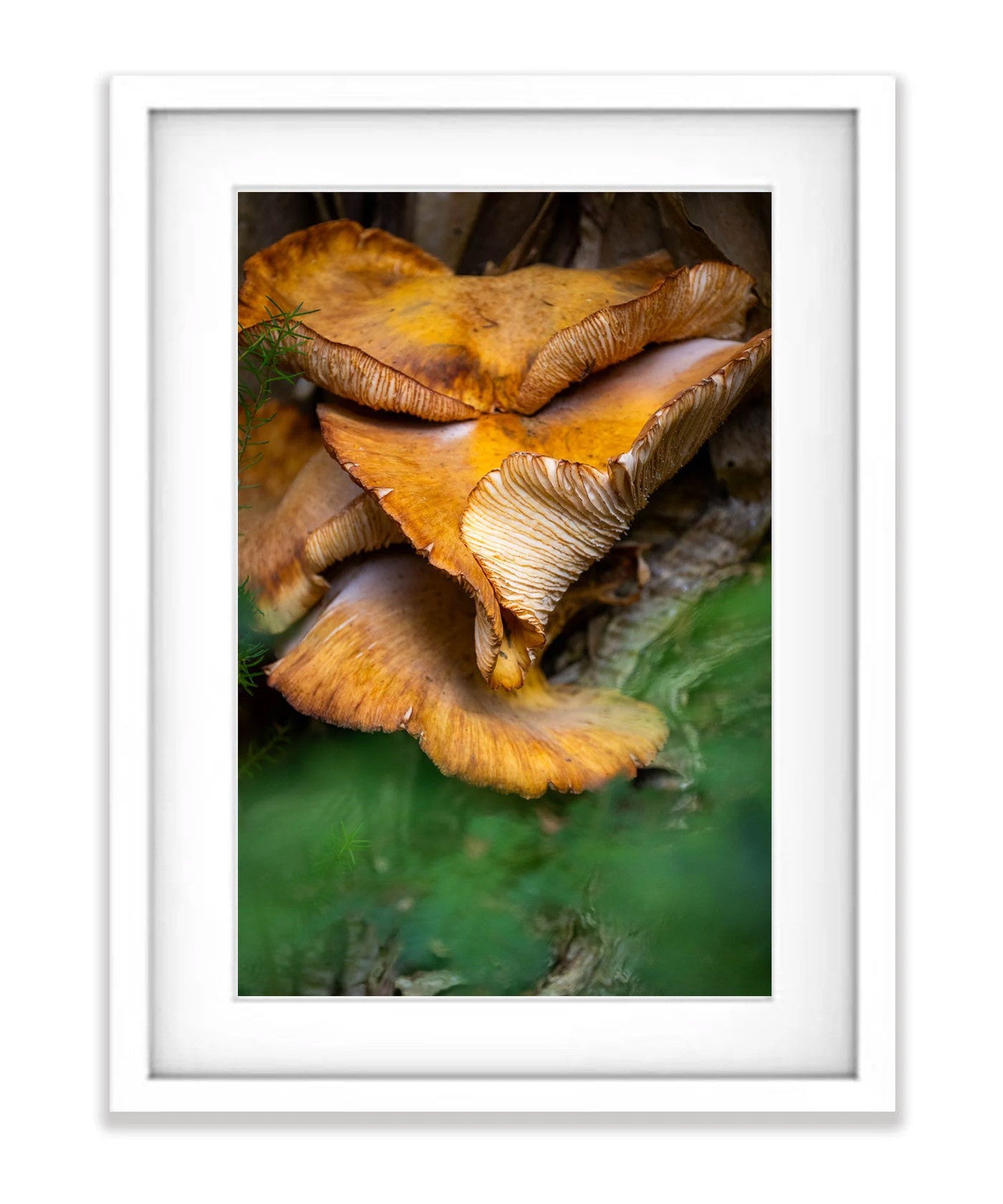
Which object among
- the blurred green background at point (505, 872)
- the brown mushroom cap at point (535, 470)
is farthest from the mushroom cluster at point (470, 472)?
the blurred green background at point (505, 872)

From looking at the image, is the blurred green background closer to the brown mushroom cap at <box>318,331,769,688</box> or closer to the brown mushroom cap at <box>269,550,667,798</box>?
the brown mushroom cap at <box>269,550,667,798</box>

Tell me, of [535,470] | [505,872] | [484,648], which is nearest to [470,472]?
[535,470]

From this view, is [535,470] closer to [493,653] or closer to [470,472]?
[470,472]

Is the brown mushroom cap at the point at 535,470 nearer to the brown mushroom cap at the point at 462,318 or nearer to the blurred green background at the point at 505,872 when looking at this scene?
the brown mushroom cap at the point at 462,318

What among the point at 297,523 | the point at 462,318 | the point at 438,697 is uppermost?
the point at 462,318
